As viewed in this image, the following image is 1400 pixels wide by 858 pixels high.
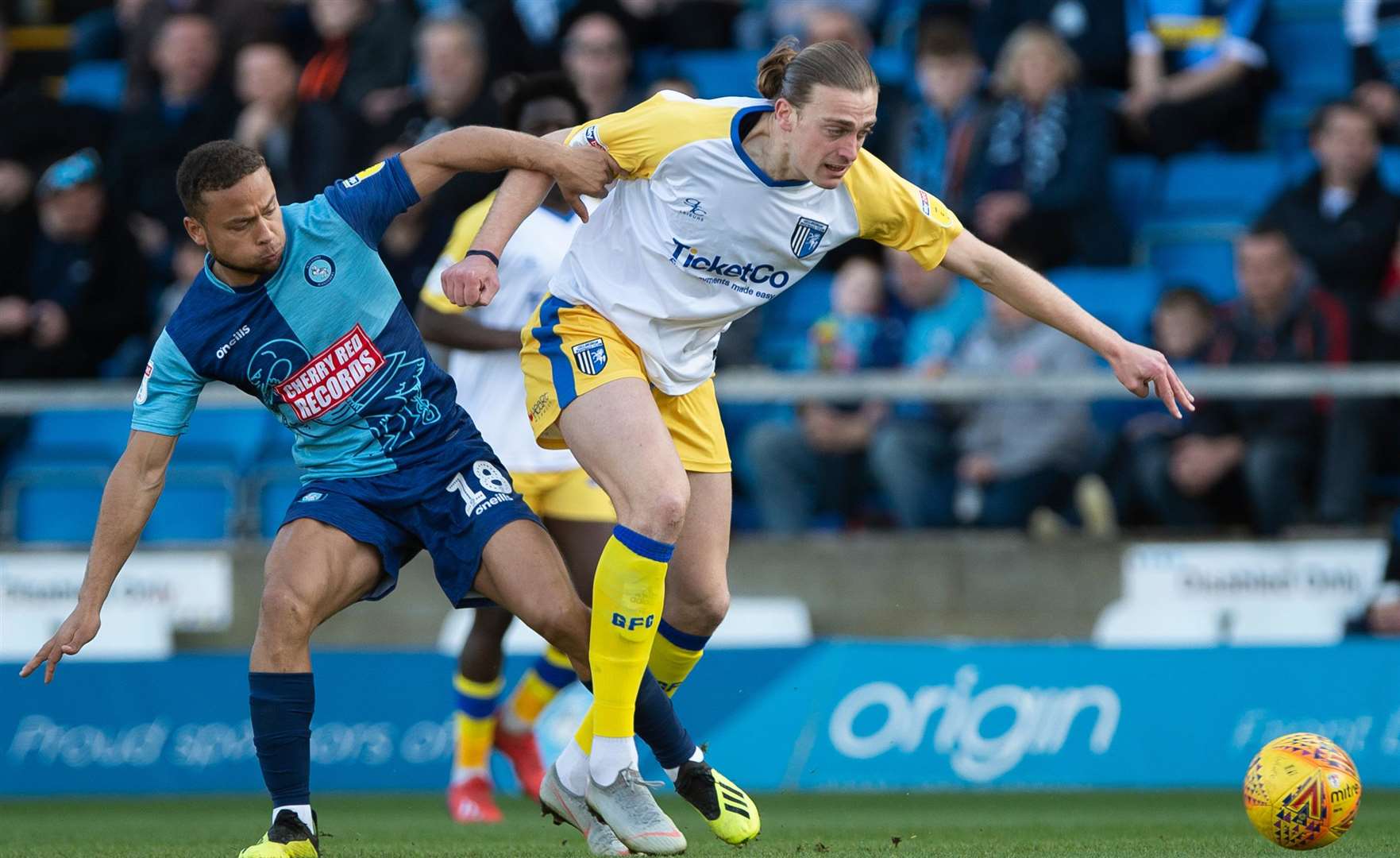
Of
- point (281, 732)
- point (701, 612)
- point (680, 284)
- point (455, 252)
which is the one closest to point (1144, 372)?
point (680, 284)

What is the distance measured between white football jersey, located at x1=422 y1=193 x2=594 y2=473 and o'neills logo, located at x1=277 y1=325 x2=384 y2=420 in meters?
1.70

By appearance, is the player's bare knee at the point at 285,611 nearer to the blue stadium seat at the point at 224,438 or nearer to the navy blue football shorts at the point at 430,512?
the navy blue football shorts at the point at 430,512

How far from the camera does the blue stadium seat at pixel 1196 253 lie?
11125 millimetres

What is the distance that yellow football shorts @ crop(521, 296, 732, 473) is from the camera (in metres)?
5.57

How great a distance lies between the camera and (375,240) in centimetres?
561

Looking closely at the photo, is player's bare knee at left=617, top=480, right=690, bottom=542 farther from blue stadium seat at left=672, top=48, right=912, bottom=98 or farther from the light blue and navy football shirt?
blue stadium seat at left=672, top=48, right=912, bottom=98

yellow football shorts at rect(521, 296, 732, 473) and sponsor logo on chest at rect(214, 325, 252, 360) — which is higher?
sponsor logo on chest at rect(214, 325, 252, 360)

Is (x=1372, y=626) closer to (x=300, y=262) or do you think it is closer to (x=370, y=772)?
(x=370, y=772)

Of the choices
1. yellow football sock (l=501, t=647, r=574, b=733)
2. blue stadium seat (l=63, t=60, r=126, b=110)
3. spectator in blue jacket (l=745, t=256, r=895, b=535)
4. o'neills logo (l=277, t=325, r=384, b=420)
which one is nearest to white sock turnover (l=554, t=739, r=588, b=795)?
o'neills logo (l=277, t=325, r=384, b=420)

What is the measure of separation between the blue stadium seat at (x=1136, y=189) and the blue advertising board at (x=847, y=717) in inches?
138

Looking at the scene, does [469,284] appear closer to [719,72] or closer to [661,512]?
[661,512]

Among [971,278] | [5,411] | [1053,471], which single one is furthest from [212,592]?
[971,278]

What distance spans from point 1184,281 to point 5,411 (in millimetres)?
6622

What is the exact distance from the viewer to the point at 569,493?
23.8 feet
